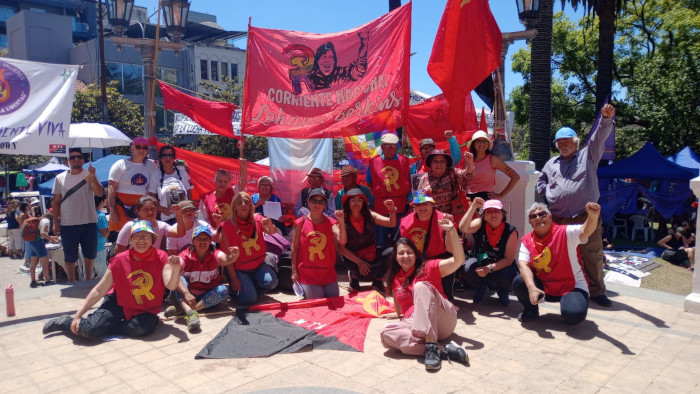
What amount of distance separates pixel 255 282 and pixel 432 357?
267 centimetres

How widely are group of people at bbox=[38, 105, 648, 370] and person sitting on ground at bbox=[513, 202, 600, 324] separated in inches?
0.5

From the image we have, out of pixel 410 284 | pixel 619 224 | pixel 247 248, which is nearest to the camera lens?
pixel 410 284

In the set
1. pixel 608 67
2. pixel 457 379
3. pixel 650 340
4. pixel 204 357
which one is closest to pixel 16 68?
pixel 204 357

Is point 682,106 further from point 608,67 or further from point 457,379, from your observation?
point 457,379

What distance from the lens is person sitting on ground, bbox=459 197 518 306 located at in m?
5.30

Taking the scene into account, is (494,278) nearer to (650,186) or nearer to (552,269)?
(552,269)

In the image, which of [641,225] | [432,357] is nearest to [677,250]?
[641,225]

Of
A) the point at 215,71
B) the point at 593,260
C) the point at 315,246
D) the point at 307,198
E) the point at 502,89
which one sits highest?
the point at 215,71

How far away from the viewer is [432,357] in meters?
3.99

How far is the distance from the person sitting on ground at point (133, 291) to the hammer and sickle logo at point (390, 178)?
2.73 meters

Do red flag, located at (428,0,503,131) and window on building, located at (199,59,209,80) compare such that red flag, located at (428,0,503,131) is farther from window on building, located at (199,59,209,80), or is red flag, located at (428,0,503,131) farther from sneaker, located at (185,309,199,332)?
window on building, located at (199,59,209,80)

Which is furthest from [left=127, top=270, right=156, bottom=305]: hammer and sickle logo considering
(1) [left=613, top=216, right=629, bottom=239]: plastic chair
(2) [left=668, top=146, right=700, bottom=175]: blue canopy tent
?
(2) [left=668, top=146, right=700, bottom=175]: blue canopy tent

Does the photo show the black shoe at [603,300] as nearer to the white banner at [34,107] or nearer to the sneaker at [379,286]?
the sneaker at [379,286]

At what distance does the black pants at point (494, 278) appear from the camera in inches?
211
